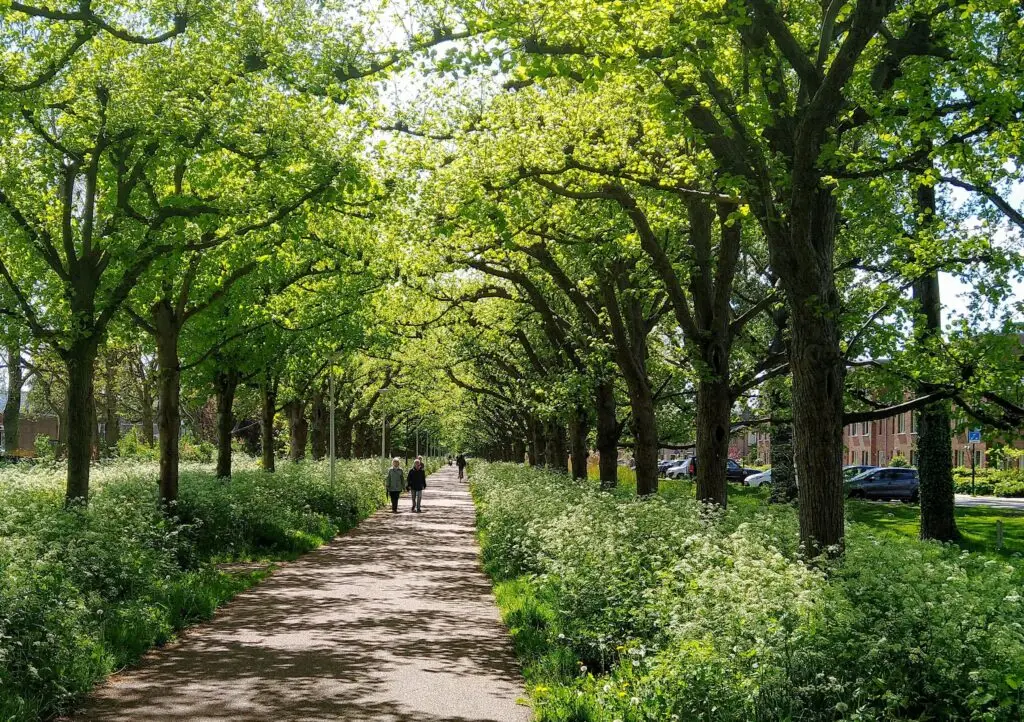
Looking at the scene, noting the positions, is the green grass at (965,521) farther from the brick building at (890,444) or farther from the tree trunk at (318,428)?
the brick building at (890,444)

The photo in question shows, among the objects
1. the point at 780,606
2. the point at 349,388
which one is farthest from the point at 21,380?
the point at 780,606

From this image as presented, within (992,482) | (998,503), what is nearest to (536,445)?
(998,503)

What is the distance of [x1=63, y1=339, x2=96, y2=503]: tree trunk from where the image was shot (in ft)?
42.9

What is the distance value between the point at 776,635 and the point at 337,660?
4591 mm

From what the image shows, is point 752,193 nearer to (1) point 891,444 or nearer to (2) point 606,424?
(2) point 606,424

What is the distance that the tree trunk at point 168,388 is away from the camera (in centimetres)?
1666

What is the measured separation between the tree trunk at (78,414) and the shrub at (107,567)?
42 cm

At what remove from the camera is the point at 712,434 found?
14.8 m

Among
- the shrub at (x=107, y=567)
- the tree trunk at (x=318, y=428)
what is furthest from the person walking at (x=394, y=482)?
the shrub at (x=107, y=567)

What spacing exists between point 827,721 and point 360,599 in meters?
8.54

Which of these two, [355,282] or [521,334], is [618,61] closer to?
[355,282]

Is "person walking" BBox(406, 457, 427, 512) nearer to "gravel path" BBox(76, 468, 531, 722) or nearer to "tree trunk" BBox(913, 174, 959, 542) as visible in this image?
"tree trunk" BBox(913, 174, 959, 542)

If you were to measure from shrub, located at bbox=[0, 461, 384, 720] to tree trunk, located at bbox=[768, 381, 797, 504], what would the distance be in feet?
37.5

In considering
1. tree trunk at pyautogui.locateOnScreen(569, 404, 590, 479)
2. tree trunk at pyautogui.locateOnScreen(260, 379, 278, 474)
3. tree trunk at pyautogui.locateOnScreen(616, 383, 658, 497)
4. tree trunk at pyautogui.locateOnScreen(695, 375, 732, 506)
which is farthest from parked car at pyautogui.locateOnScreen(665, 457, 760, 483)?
tree trunk at pyautogui.locateOnScreen(695, 375, 732, 506)
